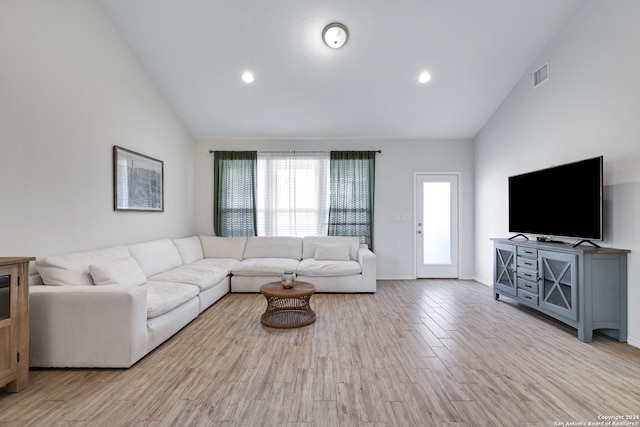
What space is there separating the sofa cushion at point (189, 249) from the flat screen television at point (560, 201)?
4.69 metres

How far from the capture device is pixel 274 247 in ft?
16.9

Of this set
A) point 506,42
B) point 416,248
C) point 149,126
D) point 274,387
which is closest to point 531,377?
point 274,387

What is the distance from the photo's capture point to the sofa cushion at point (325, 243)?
5.10 m

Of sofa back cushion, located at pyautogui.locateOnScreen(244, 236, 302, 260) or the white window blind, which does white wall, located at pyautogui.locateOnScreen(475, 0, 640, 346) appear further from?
sofa back cushion, located at pyautogui.locateOnScreen(244, 236, 302, 260)

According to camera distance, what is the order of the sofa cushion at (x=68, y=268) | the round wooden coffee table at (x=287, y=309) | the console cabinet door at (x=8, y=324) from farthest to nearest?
the round wooden coffee table at (x=287, y=309)
the sofa cushion at (x=68, y=268)
the console cabinet door at (x=8, y=324)

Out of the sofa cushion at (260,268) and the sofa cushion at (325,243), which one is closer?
the sofa cushion at (260,268)

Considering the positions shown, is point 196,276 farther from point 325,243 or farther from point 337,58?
point 337,58

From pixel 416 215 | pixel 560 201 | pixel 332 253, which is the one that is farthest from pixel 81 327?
pixel 416 215

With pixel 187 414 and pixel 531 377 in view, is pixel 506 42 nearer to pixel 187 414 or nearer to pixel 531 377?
pixel 531 377

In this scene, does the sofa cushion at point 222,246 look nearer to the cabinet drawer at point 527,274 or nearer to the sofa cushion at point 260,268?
the sofa cushion at point 260,268

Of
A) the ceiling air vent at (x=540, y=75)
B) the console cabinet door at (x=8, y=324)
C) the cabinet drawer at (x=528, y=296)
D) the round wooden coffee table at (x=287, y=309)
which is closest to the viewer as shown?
the console cabinet door at (x=8, y=324)

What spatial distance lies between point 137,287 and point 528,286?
408 centimetres

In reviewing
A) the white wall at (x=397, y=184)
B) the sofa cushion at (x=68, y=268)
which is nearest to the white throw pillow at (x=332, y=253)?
the white wall at (x=397, y=184)

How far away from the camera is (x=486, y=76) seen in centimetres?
421
